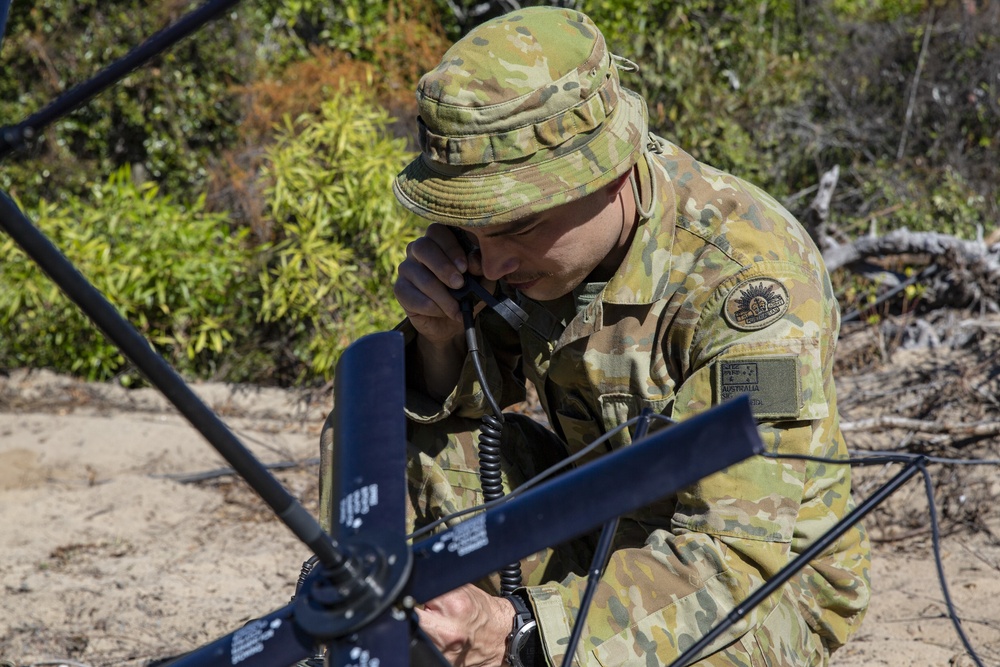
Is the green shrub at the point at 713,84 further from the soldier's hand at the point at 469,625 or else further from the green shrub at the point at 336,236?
the soldier's hand at the point at 469,625

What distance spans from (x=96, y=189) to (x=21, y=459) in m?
2.21

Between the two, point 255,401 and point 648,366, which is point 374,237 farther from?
point 648,366

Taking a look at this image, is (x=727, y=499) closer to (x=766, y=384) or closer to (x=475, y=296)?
(x=766, y=384)

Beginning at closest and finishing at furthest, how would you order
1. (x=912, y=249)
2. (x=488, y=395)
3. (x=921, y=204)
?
(x=488, y=395) → (x=912, y=249) → (x=921, y=204)

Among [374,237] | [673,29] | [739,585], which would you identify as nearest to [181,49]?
[374,237]

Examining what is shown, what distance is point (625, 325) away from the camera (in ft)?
7.82

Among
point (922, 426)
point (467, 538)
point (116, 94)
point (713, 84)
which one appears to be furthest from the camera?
point (116, 94)

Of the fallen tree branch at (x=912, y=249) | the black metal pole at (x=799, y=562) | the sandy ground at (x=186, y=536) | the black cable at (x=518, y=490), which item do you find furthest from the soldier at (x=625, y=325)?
the fallen tree branch at (x=912, y=249)

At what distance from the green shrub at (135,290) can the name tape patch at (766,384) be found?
4521mm

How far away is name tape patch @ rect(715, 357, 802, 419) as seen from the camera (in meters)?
1.98

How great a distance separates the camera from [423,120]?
7.00 feet

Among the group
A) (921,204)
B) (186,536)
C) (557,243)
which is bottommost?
(921,204)

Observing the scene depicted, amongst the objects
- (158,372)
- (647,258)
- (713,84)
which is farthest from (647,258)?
(713,84)

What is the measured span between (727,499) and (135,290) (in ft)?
15.7
